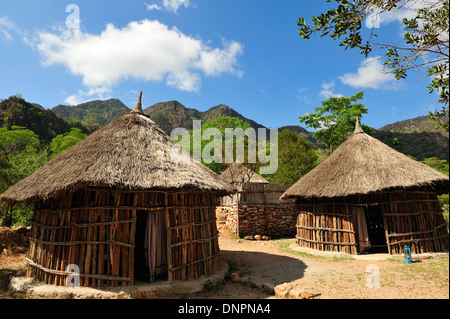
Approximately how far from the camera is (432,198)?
10.0 metres

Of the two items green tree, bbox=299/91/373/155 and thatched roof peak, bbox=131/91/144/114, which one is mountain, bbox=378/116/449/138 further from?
thatched roof peak, bbox=131/91/144/114

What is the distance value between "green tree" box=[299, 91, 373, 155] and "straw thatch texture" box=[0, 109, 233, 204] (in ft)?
77.3

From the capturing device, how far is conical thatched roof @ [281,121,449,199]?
916cm

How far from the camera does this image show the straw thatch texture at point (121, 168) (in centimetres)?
587

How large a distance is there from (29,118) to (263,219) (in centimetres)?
4879

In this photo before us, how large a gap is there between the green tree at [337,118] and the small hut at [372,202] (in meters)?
17.4

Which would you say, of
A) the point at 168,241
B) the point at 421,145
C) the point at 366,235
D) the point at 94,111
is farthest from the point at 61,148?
the point at 94,111

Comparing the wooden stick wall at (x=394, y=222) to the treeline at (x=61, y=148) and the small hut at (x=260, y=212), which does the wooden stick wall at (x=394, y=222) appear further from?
the treeline at (x=61, y=148)

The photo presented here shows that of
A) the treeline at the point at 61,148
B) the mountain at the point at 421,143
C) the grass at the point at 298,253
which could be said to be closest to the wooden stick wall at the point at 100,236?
the grass at the point at 298,253

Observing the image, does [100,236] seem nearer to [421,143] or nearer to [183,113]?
[421,143]

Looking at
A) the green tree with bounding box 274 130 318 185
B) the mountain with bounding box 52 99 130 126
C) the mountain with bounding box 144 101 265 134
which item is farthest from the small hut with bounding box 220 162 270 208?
the mountain with bounding box 52 99 130 126
